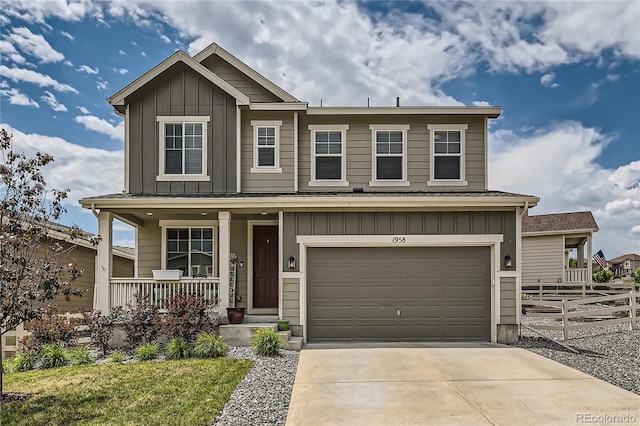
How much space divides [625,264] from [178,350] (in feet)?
228

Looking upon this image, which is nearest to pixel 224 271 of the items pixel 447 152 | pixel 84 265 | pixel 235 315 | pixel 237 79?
pixel 235 315

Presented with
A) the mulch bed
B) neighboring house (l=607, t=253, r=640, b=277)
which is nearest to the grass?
the mulch bed

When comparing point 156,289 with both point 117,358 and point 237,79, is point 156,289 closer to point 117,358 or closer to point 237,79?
point 117,358

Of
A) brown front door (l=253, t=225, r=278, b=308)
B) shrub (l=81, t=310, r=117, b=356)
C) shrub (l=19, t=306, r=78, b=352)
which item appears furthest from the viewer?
brown front door (l=253, t=225, r=278, b=308)

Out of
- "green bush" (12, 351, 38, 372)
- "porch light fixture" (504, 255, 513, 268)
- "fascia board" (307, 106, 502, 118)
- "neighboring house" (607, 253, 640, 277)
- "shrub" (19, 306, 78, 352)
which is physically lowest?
"neighboring house" (607, 253, 640, 277)

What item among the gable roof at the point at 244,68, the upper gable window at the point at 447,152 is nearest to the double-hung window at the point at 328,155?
the gable roof at the point at 244,68

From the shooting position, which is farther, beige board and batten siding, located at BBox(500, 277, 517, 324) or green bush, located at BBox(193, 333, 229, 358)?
beige board and batten siding, located at BBox(500, 277, 517, 324)

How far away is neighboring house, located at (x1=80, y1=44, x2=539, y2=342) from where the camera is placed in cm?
998

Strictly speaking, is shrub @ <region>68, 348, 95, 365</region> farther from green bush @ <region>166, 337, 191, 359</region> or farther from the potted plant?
the potted plant

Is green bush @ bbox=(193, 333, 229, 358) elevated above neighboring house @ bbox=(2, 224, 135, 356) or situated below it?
below

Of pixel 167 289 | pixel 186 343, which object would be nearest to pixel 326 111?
pixel 167 289

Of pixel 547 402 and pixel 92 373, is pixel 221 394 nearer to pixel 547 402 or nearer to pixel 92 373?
pixel 92 373

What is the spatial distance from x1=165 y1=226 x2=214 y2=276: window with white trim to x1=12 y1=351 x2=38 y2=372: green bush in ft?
12.6

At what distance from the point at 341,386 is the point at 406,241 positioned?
440cm
